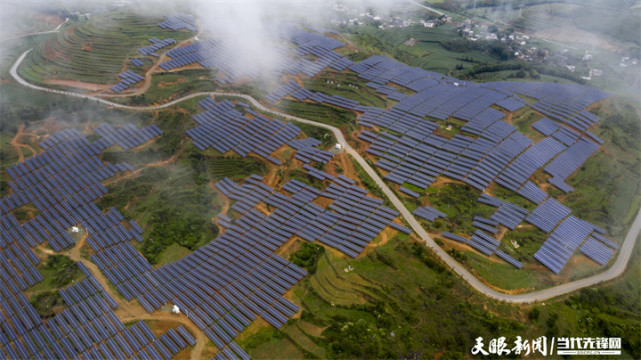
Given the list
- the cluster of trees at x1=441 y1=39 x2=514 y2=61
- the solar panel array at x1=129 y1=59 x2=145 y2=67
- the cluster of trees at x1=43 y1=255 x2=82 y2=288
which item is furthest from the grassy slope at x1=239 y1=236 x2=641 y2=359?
the cluster of trees at x1=441 y1=39 x2=514 y2=61

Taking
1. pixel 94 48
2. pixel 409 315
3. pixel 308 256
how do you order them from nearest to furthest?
pixel 409 315 < pixel 308 256 < pixel 94 48

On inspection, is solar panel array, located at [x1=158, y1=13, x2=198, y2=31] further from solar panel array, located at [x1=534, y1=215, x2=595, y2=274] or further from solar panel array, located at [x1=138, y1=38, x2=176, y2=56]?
solar panel array, located at [x1=534, y1=215, x2=595, y2=274]

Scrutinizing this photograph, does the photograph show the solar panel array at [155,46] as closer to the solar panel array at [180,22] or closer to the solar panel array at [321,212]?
the solar panel array at [180,22]

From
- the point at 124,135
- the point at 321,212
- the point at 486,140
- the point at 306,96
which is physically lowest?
the point at 321,212

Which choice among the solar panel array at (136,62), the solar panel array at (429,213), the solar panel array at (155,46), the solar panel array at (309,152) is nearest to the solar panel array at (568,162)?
the solar panel array at (429,213)

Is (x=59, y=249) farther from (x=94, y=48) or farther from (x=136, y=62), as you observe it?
(x=94, y=48)

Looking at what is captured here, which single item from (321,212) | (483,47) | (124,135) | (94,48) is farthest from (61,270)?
(483,47)
